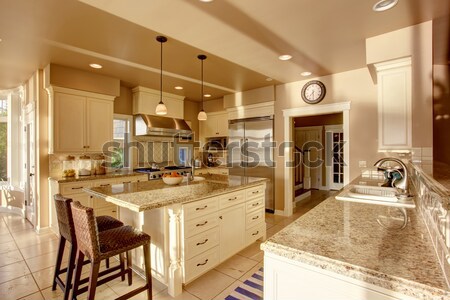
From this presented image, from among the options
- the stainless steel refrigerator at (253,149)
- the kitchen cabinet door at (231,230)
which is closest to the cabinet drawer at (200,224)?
the kitchen cabinet door at (231,230)

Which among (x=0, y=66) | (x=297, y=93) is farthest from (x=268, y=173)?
(x=0, y=66)

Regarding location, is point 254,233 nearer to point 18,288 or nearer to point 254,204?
point 254,204

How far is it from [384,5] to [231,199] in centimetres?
228

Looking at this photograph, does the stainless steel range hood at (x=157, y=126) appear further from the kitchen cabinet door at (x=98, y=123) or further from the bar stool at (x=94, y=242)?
the bar stool at (x=94, y=242)

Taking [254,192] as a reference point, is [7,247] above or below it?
below

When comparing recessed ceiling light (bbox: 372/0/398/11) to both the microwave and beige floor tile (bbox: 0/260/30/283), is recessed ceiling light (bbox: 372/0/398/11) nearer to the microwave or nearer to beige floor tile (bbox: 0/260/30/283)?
the microwave

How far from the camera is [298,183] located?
21.6 ft

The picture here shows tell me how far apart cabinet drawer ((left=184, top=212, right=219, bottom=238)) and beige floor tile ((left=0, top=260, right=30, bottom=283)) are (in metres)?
1.94

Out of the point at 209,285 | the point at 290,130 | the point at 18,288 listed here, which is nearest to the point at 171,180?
the point at 209,285

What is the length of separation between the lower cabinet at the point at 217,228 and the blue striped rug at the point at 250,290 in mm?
332

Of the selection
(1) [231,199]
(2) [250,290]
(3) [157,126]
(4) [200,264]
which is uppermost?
(3) [157,126]

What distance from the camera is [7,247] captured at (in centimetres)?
312

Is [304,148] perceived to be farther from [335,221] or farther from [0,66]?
[0,66]

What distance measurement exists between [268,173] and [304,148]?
Answer: 358 centimetres
